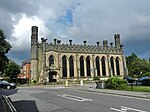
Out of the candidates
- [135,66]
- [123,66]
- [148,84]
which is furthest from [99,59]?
[148,84]

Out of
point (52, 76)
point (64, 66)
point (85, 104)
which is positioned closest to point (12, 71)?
point (52, 76)

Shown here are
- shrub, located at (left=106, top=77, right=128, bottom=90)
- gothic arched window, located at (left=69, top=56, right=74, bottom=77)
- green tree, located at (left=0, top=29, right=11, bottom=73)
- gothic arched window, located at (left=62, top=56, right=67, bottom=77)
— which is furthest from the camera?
gothic arched window, located at (left=69, top=56, right=74, bottom=77)

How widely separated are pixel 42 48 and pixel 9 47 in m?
34.6

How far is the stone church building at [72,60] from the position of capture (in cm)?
5841

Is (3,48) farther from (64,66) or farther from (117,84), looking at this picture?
(64,66)

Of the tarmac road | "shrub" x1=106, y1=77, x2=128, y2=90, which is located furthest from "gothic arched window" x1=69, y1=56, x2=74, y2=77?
the tarmac road

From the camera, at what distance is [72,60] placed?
207 feet

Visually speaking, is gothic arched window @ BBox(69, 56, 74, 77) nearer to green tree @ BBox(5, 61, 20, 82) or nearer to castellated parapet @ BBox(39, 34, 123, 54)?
castellated parapet @ BBox(39, 34, 123, 54)

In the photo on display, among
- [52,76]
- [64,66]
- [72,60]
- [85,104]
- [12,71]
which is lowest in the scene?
[85,104]

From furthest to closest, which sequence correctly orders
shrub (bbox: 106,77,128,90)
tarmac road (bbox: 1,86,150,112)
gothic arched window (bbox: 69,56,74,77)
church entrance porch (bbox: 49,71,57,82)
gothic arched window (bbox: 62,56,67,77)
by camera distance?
gothic arched window (bbox: 69,56,74,77) < gothic arched window (bbox: 62,56,67,77) < church entrance porch (bbox: 49,71,57,82) < shrub (bbox: 106,77,128,90) < tarmac road (bbox: 1,86,150,112)

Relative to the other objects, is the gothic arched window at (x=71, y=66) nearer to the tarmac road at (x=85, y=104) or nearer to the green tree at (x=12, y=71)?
the green tree at (x=12, y=71)

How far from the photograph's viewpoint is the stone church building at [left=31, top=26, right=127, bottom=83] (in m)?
58.4

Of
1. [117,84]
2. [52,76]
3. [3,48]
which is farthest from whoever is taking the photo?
[52,76]

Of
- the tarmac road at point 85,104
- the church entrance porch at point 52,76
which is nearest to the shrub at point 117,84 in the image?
the tarmac road at point 85,104
